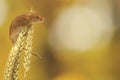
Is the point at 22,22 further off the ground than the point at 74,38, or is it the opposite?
the point at 22,22

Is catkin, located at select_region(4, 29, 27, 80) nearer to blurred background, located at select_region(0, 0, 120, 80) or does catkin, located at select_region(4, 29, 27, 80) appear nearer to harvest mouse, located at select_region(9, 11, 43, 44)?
harvest mouse, located at select_region(9, 11, 43, 44)

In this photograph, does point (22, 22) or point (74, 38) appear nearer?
point (22, 22)

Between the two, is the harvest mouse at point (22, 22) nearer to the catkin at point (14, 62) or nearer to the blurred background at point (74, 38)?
the catkin at point (14, 62)

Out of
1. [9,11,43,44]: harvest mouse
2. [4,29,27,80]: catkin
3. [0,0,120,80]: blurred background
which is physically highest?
[9,11,43,44]: harvest mouse

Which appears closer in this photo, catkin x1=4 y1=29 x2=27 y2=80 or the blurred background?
catkin x1=4 y1=29 x2=27 y2=80

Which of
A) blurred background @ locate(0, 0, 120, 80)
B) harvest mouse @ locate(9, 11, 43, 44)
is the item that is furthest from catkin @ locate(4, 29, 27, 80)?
blurred background @ locate(0, 0, 120, 80)

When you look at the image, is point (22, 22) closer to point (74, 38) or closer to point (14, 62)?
point (14, 62)

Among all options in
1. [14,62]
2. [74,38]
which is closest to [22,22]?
[14,62]

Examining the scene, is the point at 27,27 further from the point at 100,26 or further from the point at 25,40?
the point at 100,26
